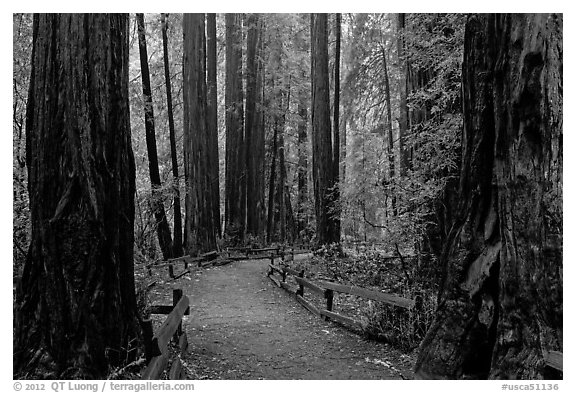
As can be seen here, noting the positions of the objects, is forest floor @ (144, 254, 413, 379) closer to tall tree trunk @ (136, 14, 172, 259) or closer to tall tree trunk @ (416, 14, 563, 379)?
tall tree trunk @ (416, 14, 563, 379)

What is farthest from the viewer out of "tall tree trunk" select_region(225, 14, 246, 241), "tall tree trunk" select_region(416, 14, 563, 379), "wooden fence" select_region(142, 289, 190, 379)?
"tall tree trunk" select_region(225, 14, 246, 241)

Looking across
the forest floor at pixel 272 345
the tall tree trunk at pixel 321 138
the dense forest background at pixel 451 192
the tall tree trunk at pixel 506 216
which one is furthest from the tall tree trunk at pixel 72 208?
the tall tree trunk at pixel 321 138

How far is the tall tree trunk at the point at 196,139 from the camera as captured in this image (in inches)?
672

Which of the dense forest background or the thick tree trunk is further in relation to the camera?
the thick tree trunk

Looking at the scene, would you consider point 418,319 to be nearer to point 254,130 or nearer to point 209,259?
point 209,259

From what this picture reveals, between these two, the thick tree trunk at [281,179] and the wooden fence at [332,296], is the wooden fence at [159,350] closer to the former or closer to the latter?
the wooden fence at [332,296]

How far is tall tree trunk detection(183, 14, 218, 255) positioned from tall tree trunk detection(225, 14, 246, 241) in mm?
4656

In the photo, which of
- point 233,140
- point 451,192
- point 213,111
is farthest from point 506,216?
point 233,140

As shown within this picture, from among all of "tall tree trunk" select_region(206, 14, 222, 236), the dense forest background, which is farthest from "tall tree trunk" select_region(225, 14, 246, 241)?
the dense forest background

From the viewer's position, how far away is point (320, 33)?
55.9 ft

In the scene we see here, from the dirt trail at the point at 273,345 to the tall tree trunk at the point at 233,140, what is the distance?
10641 millimetres

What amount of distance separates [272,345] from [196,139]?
1104 centimetres

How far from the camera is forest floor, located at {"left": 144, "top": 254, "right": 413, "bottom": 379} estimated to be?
6.19m

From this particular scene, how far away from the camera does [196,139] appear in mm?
17156
